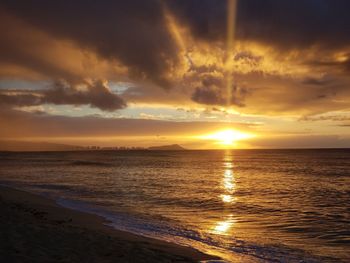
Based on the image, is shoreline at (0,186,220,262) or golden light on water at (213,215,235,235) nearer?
shoreline at (0,186,220,262)

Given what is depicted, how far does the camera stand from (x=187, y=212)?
2502 cm

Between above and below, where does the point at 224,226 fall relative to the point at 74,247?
below

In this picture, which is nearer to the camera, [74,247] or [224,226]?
[74,247]

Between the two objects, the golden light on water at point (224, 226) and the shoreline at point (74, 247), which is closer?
the shoreline at point (74, 247)

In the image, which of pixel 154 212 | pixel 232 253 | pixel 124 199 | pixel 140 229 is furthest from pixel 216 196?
pixel 232 253

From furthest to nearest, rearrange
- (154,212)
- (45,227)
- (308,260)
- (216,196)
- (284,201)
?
1. (216,196)
2. (284,201)
3. (154,212)
4. (45,227)
5. (308,260)

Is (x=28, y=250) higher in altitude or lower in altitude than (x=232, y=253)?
higher

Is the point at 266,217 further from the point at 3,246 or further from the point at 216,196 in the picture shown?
the point at 3,246

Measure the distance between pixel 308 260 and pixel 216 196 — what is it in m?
21.3

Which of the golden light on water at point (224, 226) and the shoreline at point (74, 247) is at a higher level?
the shoreline at point (74, 247)

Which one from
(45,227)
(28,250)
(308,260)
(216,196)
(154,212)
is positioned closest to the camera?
(28,250)

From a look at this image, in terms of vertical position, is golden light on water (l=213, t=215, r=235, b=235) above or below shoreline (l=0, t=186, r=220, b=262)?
below

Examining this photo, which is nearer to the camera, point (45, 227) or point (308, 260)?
point (308, 260)

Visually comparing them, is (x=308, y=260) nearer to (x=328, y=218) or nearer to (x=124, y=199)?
(x=328, y=218)
